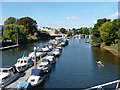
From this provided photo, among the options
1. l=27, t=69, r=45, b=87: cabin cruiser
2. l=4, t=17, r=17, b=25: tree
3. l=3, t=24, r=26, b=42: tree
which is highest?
l=4, t=17, r=17, b=25: tree

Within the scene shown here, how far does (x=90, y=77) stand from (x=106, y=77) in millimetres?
3811

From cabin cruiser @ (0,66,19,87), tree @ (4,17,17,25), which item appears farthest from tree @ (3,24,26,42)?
cabin cruiser @ (0,66,19,87)

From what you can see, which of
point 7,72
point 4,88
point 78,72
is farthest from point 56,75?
point 4,88

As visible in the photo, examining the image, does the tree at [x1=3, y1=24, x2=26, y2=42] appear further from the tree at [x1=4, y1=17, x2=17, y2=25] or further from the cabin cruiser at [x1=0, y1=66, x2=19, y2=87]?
the cabin cruiser at [x1=0, y1=66, x2=19, y2=87]

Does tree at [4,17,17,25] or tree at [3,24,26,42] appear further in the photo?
tree at [4,17,17,25]

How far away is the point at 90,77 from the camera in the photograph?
32.3 meters

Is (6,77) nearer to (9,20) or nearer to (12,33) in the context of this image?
(12,33)

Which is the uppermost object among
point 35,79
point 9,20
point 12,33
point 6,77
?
point 9,20

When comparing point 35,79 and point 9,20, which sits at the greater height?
point 9,20

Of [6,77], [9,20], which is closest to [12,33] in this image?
[9,20]

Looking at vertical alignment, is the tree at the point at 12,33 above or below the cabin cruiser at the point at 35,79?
above

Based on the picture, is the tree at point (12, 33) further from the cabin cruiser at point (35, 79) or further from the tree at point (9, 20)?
the cabin cruiser at point (35, 79)

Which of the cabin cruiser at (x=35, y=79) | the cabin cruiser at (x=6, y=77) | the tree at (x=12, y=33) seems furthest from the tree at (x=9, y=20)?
the cabin cruiser at (x=35, y=79)

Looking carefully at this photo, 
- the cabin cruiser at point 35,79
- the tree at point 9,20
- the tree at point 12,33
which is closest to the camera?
the cabin cruiser at point 35,79
